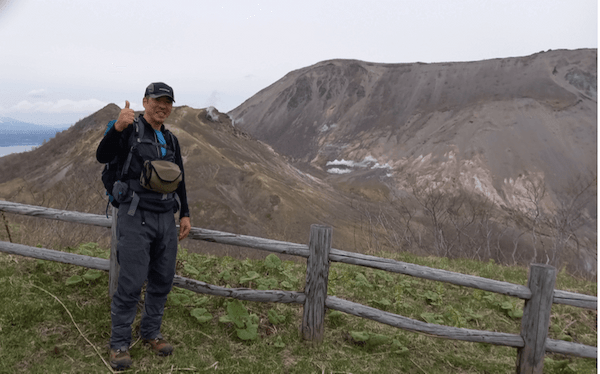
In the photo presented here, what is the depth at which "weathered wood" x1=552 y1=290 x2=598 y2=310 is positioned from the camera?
3672 millimetres

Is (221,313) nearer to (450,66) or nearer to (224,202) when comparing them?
(224,202)

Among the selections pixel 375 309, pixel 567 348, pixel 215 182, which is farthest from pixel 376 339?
pixel 215 182

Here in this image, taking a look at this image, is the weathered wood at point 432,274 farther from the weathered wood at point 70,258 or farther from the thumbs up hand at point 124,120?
the weathered wood at point 70,258

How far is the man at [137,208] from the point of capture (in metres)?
3.23

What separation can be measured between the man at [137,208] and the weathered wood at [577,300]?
12.2 ft

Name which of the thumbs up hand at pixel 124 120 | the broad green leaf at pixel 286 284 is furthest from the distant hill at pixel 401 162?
the thumbs up hand at pixel 124 120

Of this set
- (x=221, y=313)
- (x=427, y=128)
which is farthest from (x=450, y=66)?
(x=221, y=313)

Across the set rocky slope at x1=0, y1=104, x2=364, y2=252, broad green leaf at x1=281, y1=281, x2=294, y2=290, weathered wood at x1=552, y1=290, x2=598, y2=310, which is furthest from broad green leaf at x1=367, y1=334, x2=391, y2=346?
rocky slope at x1=0, y1=104, x2=364, y2=252

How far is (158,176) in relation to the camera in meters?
3.17

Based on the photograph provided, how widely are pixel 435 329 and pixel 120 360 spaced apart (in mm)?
2979

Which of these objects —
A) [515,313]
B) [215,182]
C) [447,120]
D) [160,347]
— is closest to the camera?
[160,347]

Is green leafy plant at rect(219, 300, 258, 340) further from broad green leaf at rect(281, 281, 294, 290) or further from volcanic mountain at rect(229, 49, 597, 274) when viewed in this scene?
volcanic mountain at rect(229, 49, 597, 274)

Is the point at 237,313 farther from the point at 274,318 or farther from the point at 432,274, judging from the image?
the point at 432,274

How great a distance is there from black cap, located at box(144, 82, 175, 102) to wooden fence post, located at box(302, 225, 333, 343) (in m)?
1.89
